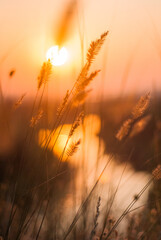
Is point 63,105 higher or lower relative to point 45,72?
lower

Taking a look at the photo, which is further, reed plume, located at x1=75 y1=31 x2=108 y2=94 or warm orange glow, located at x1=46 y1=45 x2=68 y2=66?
warm orange glow, located at x1=46 y1=45 x2=68 y2=66

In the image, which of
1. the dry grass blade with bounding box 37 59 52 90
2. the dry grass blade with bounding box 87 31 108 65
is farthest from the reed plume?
the dry grass blade with bounding box 37 59 52 90

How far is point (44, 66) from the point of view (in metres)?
1.08

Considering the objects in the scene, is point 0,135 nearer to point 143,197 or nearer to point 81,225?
point 81,225

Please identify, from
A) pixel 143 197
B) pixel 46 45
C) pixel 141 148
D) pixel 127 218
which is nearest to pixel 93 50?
pixel 46 45

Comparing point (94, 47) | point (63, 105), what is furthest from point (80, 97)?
point (94, 47)

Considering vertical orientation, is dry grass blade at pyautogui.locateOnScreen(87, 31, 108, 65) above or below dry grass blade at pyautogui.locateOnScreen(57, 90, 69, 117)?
above

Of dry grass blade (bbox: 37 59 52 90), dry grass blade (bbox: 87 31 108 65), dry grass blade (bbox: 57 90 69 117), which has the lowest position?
dry grass blade (bbox: 57 90 69 117)

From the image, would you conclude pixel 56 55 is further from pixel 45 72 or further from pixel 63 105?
pixel 63 105

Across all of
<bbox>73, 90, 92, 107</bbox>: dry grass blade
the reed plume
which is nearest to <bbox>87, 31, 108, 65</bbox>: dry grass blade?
the reed plume

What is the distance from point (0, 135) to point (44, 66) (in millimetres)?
732

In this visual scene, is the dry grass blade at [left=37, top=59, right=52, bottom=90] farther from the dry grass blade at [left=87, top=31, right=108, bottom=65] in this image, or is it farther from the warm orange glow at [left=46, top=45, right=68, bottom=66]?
the dry grass blade at [left=87, top=31, right=108, bottom=65]

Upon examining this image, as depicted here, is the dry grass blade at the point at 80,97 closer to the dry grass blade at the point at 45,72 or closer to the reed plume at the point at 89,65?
the reed plume at the point at 89,65

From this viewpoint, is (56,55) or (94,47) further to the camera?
(56,55)
